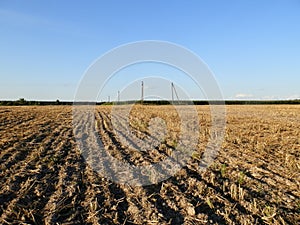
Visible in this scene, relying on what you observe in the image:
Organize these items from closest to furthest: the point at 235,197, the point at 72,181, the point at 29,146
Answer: the point at 235,197
the point at 72,181
the point at 29,146

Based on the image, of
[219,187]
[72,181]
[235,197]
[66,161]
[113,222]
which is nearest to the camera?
[113,222]

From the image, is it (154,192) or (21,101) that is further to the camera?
(21,101)

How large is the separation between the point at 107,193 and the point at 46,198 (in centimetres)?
92

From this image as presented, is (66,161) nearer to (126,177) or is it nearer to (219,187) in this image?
(126,177)

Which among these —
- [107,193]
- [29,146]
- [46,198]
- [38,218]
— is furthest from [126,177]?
[29,146]

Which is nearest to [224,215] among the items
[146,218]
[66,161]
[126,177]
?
[146,218]

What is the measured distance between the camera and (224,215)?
3801 mm

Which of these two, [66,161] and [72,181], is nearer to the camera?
[72,181]

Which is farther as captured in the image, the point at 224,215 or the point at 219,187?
the point at 219,187

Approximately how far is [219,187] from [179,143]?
3.81m

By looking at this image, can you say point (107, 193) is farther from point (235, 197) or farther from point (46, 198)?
point (235, 197)

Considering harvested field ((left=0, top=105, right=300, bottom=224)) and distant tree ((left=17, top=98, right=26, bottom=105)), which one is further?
distant tree ((left=17, top=98, right=26, bottom=105))

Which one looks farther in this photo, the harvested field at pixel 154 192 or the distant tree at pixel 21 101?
the distant tree at pixel 21 101

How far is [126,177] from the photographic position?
5.53 m
